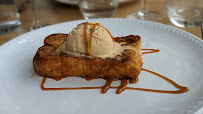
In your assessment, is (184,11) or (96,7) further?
(96,7)

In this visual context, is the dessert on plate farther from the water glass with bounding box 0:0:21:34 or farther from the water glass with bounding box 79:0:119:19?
the water glass with bounding box 0:0:21:34

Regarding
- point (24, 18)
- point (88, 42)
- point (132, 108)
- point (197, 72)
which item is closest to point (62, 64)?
point (88, 42)

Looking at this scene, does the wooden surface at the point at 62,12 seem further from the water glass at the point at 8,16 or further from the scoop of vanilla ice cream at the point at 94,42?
the scoop of vanilla ice cream at the point at 94,42

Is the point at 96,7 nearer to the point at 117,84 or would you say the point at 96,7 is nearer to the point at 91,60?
the point at 91,60

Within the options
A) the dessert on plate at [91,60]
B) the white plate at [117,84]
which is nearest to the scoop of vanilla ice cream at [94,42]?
the dessert on plate at [91,60]

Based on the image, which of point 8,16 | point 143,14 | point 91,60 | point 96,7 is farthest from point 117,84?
point 8,16

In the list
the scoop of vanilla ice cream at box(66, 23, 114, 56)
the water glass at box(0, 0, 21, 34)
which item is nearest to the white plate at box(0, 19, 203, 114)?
the scoop of vanilla ice cream at box(66, 23, 114, 56)

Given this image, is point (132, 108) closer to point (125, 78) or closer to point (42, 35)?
point (125, 78)
